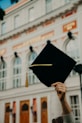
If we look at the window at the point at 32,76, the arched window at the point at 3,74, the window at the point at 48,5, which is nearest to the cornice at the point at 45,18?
the window at the point at 48,5

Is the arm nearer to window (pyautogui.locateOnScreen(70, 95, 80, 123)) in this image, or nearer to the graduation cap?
the graduation cap

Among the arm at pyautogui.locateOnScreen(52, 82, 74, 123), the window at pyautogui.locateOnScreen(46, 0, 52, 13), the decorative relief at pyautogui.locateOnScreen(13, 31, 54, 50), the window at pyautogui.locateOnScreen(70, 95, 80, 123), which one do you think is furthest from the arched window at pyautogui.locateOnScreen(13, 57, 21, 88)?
the arm at pyautogui.locateOnScreen(52, 82, 74, 123)

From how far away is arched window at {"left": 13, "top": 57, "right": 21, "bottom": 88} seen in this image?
28.4 m

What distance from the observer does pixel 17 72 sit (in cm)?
2892

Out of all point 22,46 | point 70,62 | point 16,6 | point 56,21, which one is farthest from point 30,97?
point 70,62

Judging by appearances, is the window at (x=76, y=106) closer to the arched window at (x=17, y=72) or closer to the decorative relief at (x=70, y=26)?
the decorative relief at (x=70, y=26)

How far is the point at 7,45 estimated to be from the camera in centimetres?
3053

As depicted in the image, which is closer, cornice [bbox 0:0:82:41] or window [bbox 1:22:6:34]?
cornice [bbox 0:0:82:41]

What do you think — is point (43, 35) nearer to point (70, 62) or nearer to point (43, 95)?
point (43, 95)

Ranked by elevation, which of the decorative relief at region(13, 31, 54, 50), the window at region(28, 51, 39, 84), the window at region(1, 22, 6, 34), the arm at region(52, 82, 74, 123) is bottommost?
the arm at region(52, 82, 74, 123)

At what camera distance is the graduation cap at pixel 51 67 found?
4480 millimetres

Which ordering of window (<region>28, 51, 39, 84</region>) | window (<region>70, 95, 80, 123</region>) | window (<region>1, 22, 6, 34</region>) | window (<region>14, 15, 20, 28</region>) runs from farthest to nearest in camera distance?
1. window (<region>1, 22, 6, 34</region>)
2. window (<region>14, 15, 20, 28</region>)
3. window (<region>28, 51, 39, 84</region>)
4. window (<region>70, 95, 80, 123</region>)

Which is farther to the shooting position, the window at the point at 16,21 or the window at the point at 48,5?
the window at the point at 16,21

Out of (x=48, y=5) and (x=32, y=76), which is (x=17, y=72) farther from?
(x=48, y=5)
